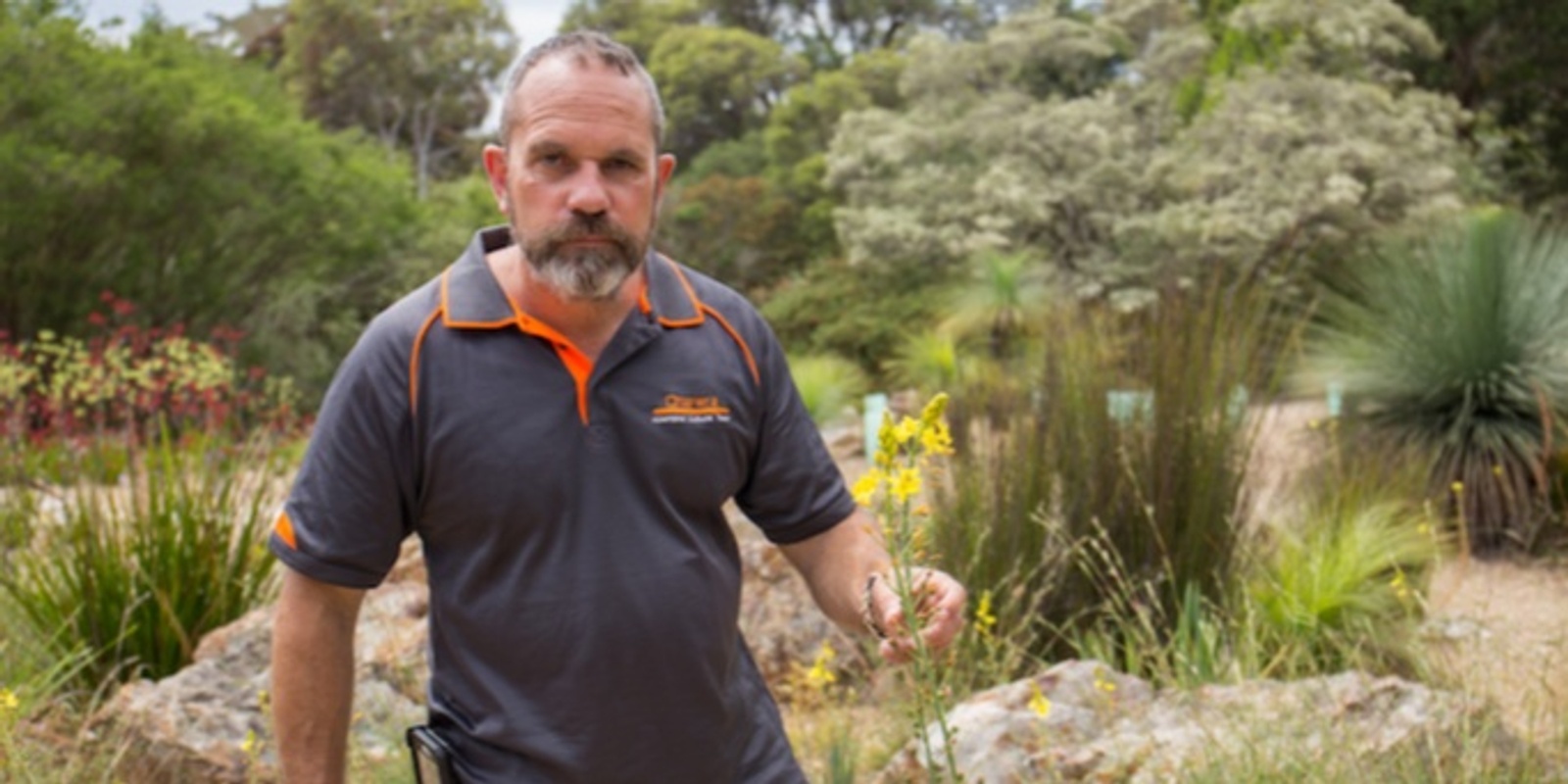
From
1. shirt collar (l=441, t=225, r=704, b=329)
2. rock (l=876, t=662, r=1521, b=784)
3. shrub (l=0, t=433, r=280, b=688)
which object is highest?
shirt collar (l=441, t=225, r=704, b=329)

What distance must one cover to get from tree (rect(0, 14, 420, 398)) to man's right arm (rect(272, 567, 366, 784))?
14652mm

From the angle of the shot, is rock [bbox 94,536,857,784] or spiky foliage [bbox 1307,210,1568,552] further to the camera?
spiky foliage [bbox 1307,210,1568,552]

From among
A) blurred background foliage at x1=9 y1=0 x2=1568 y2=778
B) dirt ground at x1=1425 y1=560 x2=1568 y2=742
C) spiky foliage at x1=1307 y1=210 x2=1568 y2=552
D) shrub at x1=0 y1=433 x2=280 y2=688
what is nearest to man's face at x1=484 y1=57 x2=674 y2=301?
blurred background foliage at x1=9 y1=0 x2=1568 y2=778

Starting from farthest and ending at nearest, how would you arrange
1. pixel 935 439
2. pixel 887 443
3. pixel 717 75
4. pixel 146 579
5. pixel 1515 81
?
pixel 717 75, pixel 1515 81, pixel 146 579, pixel 935 439, pixel 887 443

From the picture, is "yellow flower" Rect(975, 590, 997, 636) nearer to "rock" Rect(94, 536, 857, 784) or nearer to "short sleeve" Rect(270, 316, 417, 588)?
"short sleeve" Rect(270, 316, 417, 588)

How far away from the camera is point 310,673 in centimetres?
218

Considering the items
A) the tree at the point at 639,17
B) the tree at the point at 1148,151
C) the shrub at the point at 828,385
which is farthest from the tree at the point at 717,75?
the shrub at the point at 828,385

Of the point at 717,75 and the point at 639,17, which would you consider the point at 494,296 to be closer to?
the point at 717,75

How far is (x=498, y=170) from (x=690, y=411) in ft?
1.45

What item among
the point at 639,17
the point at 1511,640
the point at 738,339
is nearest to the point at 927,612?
the point at 738,339

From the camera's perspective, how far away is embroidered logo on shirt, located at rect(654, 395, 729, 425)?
7.28 ft

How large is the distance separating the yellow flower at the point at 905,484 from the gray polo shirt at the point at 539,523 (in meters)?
0.51

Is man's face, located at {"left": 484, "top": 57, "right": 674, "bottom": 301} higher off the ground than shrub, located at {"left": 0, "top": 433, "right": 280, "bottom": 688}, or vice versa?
man's face, located at {"left": 484, "top": 57, "right": 674, "bottom": 301}

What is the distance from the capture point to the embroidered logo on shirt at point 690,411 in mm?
2219
